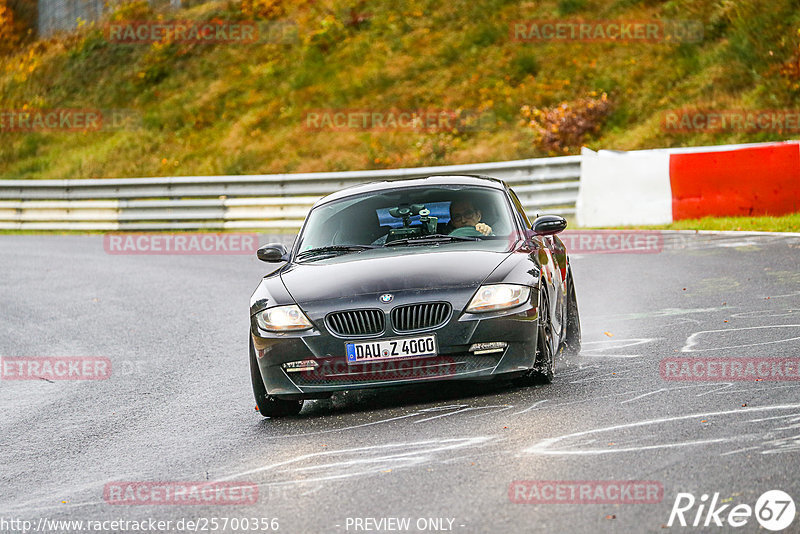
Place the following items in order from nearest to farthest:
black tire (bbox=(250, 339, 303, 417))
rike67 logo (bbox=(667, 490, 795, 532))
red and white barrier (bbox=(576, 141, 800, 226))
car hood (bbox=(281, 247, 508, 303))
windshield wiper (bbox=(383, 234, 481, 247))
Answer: rike67 logo (bbox=(667, 490, 795, 532)), car hood (bbox=(281, 247, 508, 303)), black tire (bbox=(250, 339, 303, 417)), windshield wiper (bbox=(383, 234, 481, 247)), red and white barrier (bbox=(576, 141, 800, 226))

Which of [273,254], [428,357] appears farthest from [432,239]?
[428,357]

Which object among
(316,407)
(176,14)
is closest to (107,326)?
(316,407)

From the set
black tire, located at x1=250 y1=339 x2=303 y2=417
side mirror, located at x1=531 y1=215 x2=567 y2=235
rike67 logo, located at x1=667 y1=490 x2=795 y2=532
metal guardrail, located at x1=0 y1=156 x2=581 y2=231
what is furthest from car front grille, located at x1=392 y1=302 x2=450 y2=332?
metal guardrail, located at x1=0 y1=156 x2=581 y2=231

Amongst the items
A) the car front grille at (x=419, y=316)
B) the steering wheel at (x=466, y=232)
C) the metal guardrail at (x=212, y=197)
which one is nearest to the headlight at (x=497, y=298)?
the car front grille at (x=419, y=316)

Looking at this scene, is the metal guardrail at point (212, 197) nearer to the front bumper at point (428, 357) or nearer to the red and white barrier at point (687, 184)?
the red and white barrier at point (687, 184)

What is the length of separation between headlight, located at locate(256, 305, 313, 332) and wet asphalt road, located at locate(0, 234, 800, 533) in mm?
628

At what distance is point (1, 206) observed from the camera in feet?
91.5

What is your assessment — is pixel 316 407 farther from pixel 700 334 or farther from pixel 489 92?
pixel 489 92

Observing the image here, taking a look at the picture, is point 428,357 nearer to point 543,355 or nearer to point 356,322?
point 356,322

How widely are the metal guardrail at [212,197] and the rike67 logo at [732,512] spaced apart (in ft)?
52.3

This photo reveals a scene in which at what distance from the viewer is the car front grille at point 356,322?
732 cm

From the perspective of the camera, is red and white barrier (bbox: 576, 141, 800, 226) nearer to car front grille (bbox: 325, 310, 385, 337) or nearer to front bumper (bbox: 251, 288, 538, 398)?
front bumper (bbox: 251, 288, 538, 398)

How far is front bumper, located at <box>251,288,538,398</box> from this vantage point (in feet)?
23.8

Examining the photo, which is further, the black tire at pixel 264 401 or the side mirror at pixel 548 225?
the side mirror at pixel 548 225
